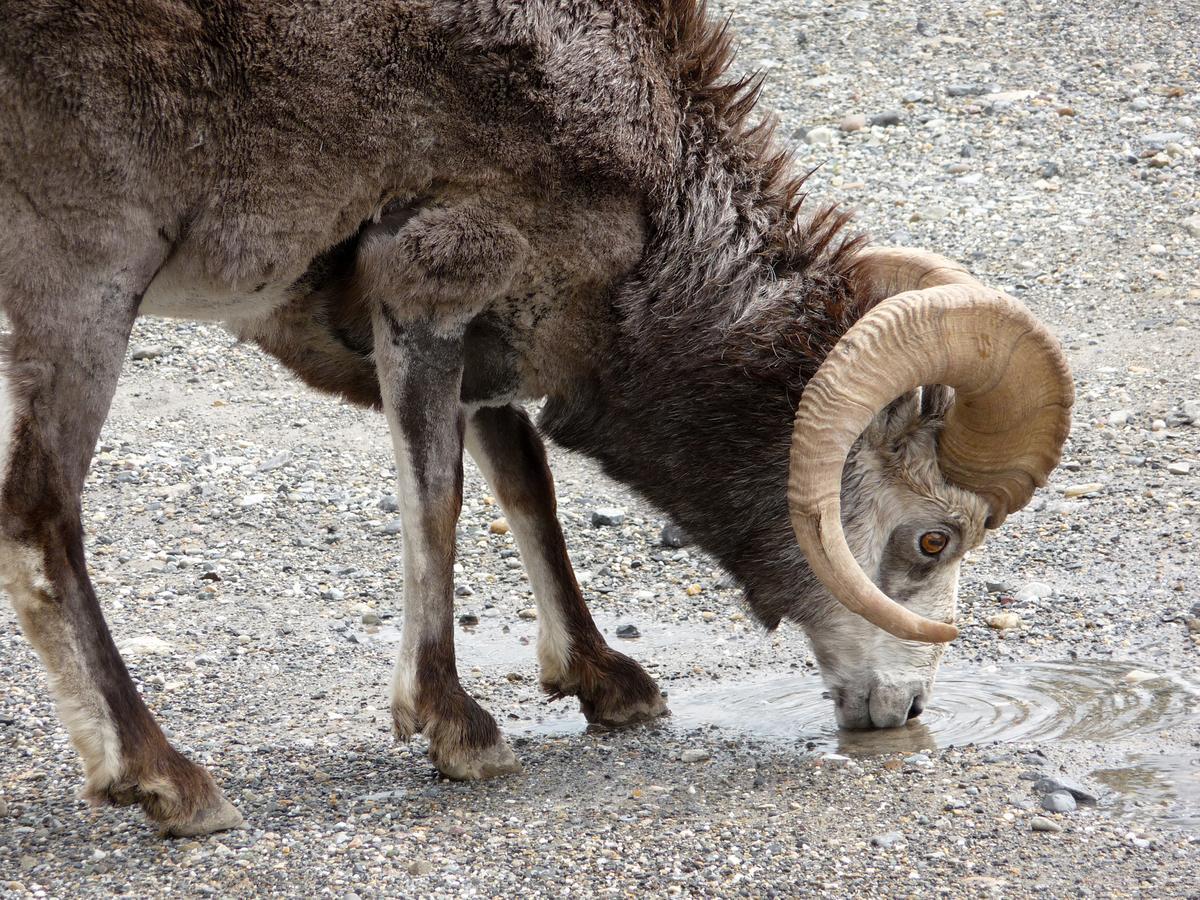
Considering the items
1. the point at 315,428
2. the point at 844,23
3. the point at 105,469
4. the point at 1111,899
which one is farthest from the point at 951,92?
the point at 1111,899

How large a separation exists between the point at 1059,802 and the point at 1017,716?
980 millimetres

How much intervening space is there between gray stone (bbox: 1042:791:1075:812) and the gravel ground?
0.17ft

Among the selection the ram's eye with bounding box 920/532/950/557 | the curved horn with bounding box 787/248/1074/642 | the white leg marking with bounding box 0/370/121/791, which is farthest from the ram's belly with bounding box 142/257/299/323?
the ram's eye with bounding box 920/532/950/557

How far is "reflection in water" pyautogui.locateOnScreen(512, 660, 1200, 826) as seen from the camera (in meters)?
5.58

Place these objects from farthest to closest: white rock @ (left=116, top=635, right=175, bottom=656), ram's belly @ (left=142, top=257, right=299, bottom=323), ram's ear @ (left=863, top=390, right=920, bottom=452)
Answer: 1. white rock @ (left=116, top=635, right=175, bottom=656)
2. ram's ear @ (left=863, top=390, right=920, bottom=452)
3. ram's belly @ (left=142, top=257, right=299, bottom=323)

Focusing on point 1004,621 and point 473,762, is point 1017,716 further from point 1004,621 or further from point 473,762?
point 473,762

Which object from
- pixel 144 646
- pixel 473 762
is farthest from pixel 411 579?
pixel 144 646

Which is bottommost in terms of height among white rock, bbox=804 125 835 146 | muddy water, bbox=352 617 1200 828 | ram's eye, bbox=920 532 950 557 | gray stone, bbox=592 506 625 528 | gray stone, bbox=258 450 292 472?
muddy water, bbox=352 617 1200 828

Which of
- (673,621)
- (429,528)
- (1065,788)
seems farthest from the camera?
(673,621)

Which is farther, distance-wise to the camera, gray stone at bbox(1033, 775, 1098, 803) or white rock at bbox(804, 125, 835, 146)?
white rock at bbox(804, 125, 835, 146)

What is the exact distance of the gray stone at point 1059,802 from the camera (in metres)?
5.14

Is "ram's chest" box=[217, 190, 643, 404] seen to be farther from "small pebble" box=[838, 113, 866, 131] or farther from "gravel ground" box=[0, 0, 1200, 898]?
"small pebble" box=[838, 113, 866, 131]

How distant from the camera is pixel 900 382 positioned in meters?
5.46

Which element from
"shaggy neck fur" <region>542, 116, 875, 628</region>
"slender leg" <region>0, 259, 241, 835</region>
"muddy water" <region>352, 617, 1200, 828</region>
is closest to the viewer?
"slender leg" <region>0, 259, 241, 835</region>
